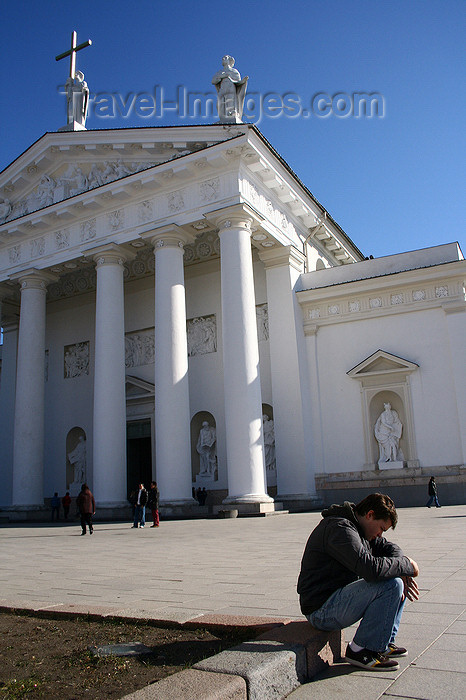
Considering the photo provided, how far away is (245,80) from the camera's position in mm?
21703

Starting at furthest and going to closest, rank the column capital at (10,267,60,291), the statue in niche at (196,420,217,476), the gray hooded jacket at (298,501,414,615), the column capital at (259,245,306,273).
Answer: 1. the column capital at (10,267,60,291)
2. the statue in niche at (196,420,217,476)
3. the column capital at (259,245,306,273)
4. the gray hooded jacket at (298,501,414,615)

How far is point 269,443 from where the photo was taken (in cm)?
2177

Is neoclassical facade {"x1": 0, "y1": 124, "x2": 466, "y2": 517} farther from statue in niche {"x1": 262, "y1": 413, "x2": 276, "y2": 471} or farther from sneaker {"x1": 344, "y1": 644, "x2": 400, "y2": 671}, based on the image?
sneaker {"x1": 344, "y1": 644, "x2": 400, "y2": 671}

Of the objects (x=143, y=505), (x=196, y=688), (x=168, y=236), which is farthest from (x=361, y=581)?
(x=168, y=236)

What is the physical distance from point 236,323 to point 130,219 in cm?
623

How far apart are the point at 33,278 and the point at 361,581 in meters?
22.7

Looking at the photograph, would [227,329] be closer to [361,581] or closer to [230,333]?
[230,333]

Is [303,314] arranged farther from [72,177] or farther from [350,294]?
[72,177]

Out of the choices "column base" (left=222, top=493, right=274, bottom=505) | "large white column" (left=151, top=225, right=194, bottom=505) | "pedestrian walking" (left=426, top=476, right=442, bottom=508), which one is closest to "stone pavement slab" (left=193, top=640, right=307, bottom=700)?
"column base" (left=222, top=493, right=274, bottom=505)

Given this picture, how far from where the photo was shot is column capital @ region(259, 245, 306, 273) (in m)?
22.3

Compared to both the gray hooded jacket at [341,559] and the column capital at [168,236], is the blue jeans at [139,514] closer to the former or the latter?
the column capital at [168,236]

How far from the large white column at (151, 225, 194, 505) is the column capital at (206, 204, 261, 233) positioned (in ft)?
5.18

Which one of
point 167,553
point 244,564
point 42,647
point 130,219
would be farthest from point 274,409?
point 42,647

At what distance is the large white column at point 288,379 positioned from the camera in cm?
2044
